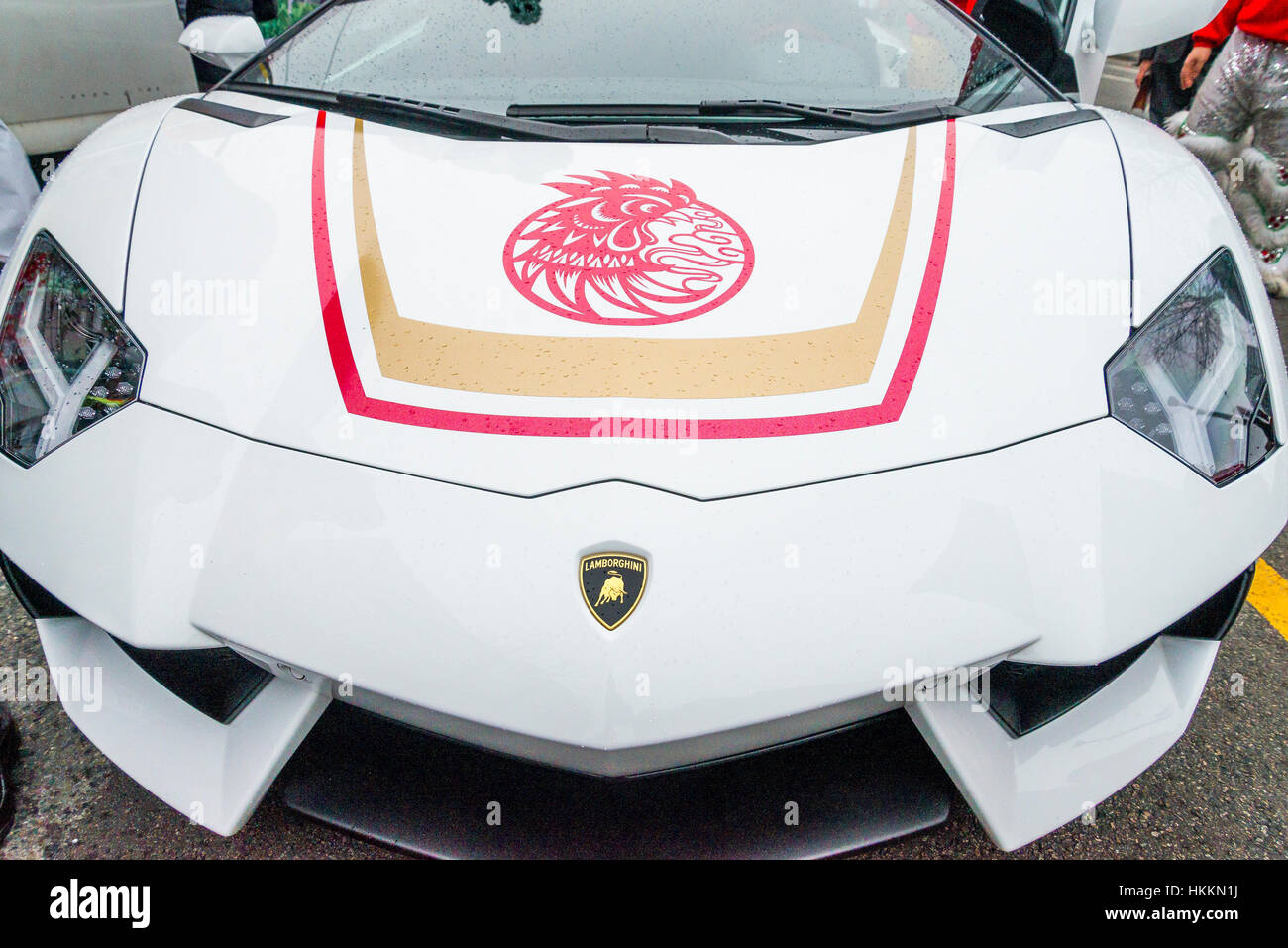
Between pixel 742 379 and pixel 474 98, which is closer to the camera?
pixel 742 379

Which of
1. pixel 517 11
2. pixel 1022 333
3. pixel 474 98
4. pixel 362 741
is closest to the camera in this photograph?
pixel 362 741

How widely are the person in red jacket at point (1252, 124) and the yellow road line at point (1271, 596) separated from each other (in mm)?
2045

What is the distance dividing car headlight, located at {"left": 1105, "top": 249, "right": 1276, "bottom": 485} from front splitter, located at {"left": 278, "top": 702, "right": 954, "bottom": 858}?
52cm

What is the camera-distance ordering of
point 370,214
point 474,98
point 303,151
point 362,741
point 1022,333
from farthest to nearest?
point 474,98 → point 303,151 → point 370,214 → point 1022,333 → point 362,741

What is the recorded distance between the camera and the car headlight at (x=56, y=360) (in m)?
1.24

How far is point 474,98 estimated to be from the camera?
1730 millimetres

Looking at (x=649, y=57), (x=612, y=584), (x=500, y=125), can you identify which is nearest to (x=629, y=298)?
(x=612, y=584)

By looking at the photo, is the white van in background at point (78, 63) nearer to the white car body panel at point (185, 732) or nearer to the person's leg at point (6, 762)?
the person's leg at point (6, 762)

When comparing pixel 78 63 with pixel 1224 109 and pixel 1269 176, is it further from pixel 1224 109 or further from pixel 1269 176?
pixel 1269 176

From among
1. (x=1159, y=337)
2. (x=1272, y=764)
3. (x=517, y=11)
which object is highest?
(x=517, y=11)
